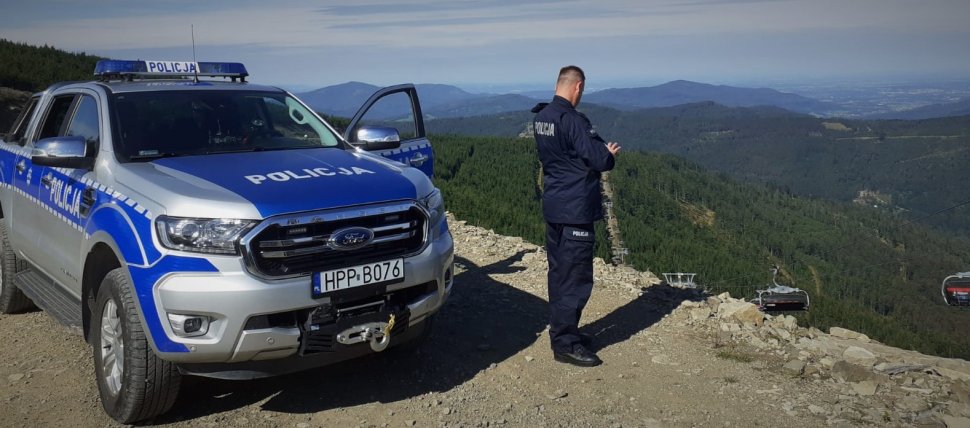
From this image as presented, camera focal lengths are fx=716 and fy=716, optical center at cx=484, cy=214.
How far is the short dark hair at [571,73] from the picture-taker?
5.18 meters

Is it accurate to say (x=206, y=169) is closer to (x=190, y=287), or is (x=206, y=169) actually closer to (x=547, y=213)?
(x=190, y=287)

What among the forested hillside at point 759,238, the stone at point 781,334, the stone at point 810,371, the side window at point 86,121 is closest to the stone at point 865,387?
the stone at point 810,371

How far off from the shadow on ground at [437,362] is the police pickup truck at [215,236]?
0.43 m

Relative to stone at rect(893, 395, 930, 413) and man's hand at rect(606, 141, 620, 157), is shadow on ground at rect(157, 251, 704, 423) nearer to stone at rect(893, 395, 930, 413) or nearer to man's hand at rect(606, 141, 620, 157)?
man's hand at rect(606, 141, 620, 157)

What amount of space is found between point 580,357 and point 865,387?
6.40 feet

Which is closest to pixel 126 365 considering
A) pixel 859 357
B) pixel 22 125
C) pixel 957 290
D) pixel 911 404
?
pixel 22 125

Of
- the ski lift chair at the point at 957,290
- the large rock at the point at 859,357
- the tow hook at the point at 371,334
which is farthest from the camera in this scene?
the ski lift chair at the point at 957,290

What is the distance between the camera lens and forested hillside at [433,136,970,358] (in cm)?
9575

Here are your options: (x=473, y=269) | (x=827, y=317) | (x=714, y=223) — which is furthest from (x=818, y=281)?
(x=473, y=269)

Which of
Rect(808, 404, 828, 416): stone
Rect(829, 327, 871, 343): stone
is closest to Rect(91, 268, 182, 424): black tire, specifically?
Rect(808, 404, 828, 416): stone

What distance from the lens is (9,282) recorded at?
628 cm

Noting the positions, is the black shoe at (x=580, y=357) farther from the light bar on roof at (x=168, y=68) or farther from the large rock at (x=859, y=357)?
the light bar on roof at (x=168, y=68)

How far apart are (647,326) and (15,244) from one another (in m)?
5.38

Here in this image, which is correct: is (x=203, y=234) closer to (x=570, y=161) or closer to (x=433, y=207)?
(x=433, y=207)
